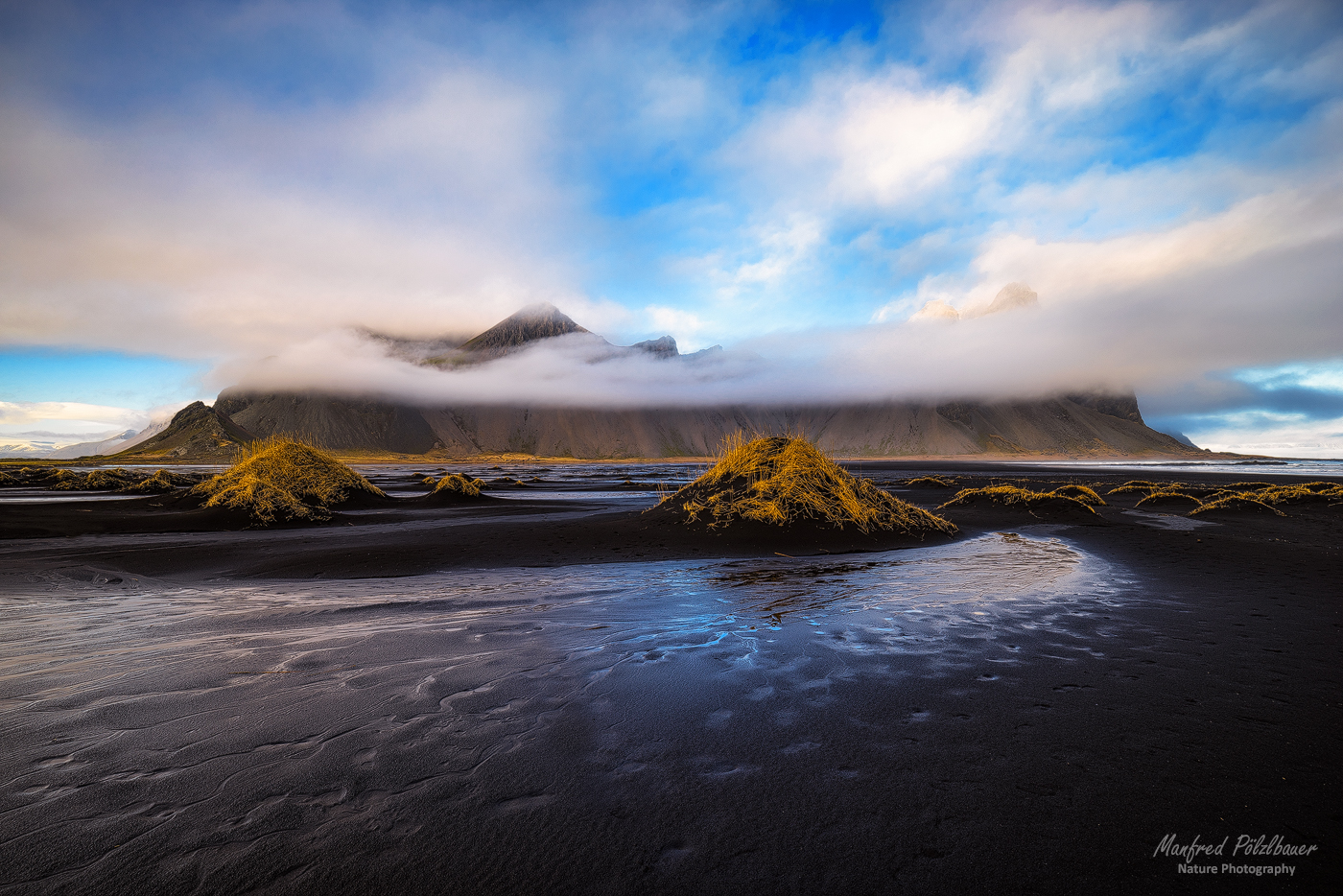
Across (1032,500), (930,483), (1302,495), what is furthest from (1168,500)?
(930,483)

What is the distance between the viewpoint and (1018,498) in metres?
20.0

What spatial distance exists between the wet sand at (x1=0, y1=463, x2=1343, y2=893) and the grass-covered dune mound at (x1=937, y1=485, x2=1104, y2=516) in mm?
10522

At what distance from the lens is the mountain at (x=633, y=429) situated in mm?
172125

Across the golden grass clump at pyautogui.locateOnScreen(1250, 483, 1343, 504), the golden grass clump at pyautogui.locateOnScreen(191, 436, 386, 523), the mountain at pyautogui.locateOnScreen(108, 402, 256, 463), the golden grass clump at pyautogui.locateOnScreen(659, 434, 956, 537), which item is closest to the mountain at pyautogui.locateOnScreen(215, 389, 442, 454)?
the mountain at pyautogui.locateOnScreen(108, 402, 256, 463)

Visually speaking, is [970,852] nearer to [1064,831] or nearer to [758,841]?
[1064,831]

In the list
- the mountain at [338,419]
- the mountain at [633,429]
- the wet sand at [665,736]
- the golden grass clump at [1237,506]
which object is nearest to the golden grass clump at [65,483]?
the wet sand at [665,736]

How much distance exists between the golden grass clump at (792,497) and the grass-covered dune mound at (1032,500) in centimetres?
683

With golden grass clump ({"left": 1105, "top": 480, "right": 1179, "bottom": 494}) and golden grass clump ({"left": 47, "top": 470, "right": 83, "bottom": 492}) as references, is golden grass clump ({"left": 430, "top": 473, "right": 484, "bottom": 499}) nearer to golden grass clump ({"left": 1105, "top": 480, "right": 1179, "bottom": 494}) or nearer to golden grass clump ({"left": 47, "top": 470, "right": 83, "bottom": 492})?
golden grass clump ({"left": 47, "top": 470, "right": 83, "bottom": 492})

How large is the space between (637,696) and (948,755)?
2232 mm

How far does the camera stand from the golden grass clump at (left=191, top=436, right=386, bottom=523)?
54.0 ft

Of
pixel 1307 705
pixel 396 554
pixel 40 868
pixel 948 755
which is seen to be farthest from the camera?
pixel 396 554

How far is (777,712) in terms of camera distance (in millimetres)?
3982

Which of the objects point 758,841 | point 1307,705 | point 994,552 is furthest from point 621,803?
point 994,552

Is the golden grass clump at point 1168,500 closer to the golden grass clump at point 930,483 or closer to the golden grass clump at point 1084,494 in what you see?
the golden grass clump at point 1084,494
